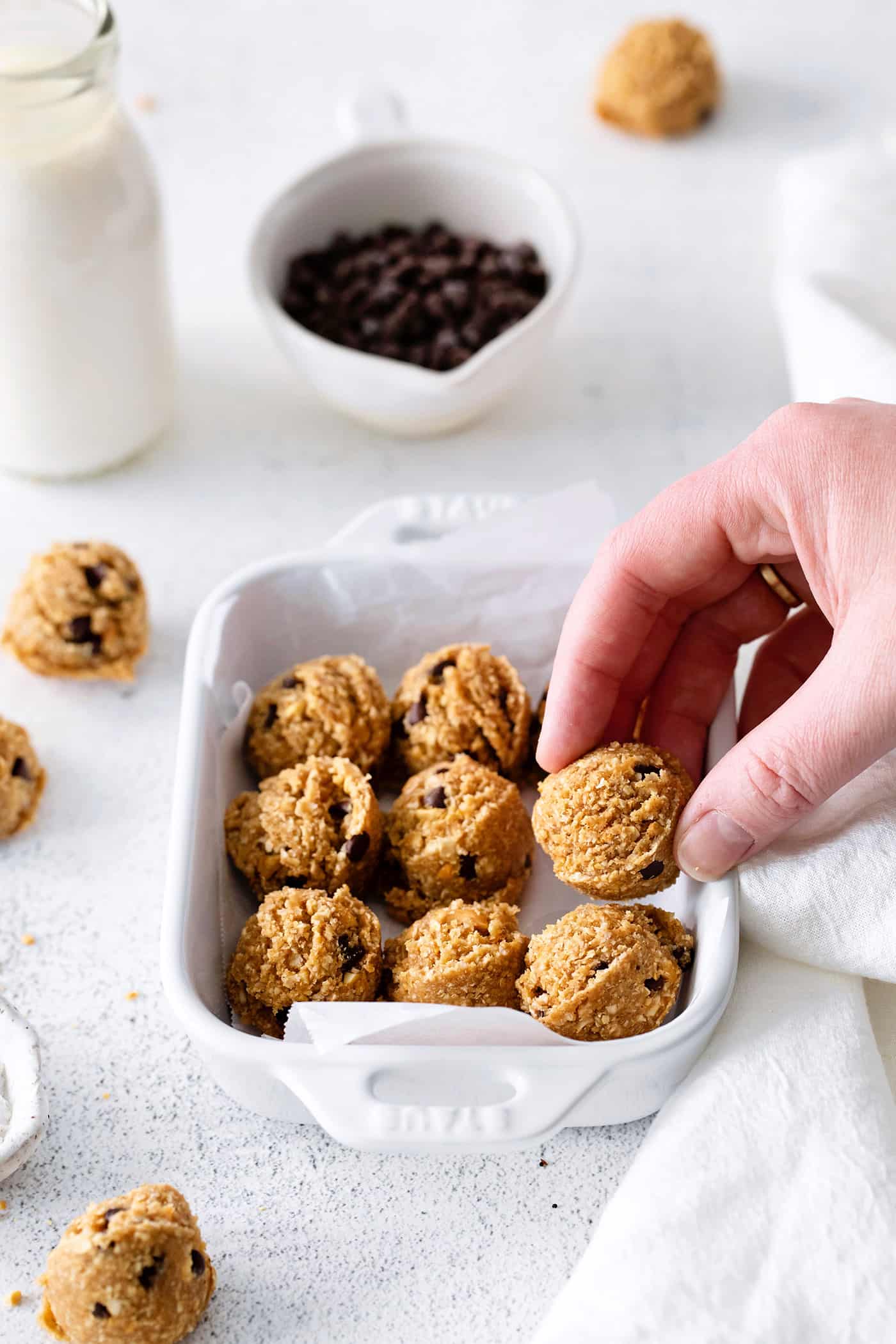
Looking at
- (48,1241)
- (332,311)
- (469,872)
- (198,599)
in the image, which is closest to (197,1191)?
(48,1241)

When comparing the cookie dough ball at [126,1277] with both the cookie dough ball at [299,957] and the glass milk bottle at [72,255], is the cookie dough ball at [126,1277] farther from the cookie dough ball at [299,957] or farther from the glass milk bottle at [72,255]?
the glass milk bottle at [72,255]

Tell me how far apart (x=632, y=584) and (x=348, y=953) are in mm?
365

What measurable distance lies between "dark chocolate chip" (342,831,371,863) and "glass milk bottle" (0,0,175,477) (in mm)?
627

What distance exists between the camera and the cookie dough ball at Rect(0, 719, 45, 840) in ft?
4.08

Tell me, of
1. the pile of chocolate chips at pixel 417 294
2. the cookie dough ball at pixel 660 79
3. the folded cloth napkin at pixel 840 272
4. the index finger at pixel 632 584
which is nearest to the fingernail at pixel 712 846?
the index finger at pixel 632 584

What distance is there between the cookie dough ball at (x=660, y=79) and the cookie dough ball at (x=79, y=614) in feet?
3.35

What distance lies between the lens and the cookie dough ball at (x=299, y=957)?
103 centimetres

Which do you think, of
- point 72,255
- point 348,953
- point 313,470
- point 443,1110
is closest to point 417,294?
point 313,470

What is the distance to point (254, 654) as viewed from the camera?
1290 mm

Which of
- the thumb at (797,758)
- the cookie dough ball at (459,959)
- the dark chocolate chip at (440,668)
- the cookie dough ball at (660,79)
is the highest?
the cookie dough ball at (660,79)

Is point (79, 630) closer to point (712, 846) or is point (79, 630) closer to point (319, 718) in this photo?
point (319, 718)

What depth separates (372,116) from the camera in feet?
5.52

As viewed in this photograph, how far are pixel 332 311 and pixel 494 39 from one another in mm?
794

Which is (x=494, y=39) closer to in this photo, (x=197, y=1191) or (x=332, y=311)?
(x=332, y=311)
